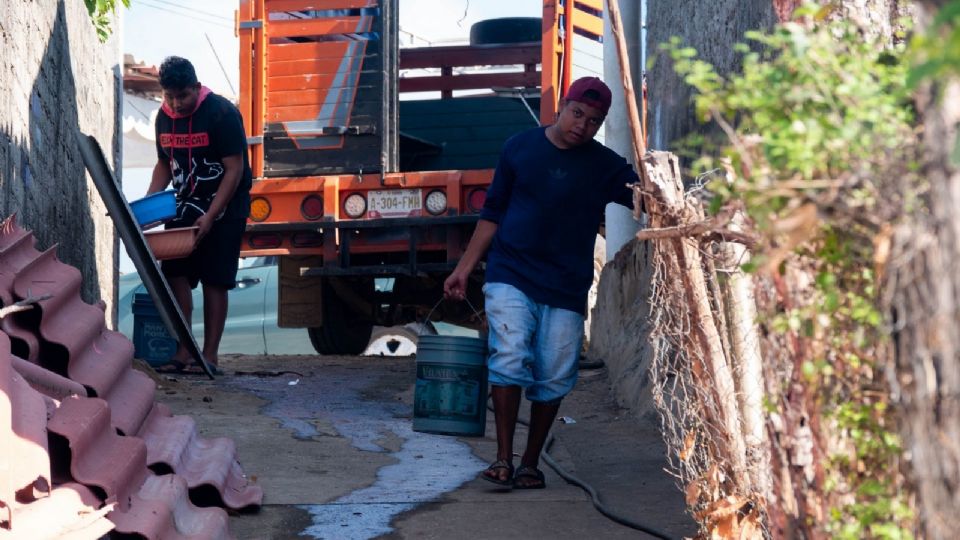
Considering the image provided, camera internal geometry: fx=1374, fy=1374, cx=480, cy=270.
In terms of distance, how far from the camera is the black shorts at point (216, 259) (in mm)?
7809

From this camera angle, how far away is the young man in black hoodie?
25.0 ft

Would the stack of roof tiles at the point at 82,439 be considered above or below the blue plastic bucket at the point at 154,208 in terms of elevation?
below

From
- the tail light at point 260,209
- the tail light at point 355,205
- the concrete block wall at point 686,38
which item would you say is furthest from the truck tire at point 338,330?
the concrete block wall at point 686,38

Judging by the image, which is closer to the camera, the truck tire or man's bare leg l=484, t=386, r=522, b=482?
man's bare leg l=484, t=386, r=522, b=482

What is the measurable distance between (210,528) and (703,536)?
1.41 m

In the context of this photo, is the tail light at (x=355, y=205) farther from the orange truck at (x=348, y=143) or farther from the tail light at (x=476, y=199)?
the tail light at (x=476, y=199)

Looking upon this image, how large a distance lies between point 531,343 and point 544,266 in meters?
0.31

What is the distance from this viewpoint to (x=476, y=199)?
9.10 meters

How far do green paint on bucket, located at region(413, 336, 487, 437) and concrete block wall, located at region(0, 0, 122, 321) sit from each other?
1740mm

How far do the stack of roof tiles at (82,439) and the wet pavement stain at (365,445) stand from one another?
36 centimetres

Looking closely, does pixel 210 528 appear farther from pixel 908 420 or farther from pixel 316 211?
pixel 316 211

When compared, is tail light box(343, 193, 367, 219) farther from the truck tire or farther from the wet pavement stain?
the truck tire

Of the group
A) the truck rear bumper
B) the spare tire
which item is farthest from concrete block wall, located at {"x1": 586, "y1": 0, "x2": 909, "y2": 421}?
the spare tire

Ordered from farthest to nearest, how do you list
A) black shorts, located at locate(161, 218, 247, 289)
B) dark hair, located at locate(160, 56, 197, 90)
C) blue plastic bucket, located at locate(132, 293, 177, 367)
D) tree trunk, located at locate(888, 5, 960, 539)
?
1. blue plastic bucket, located at locate(132, 293, 177, 367)
2. black shorts, located at locate(161, 218, 247, 289)
3. dark hair, located at locate(160, 56, 197, 90)
4. tree trunk, located at locate(888, 5, 960, 539)
